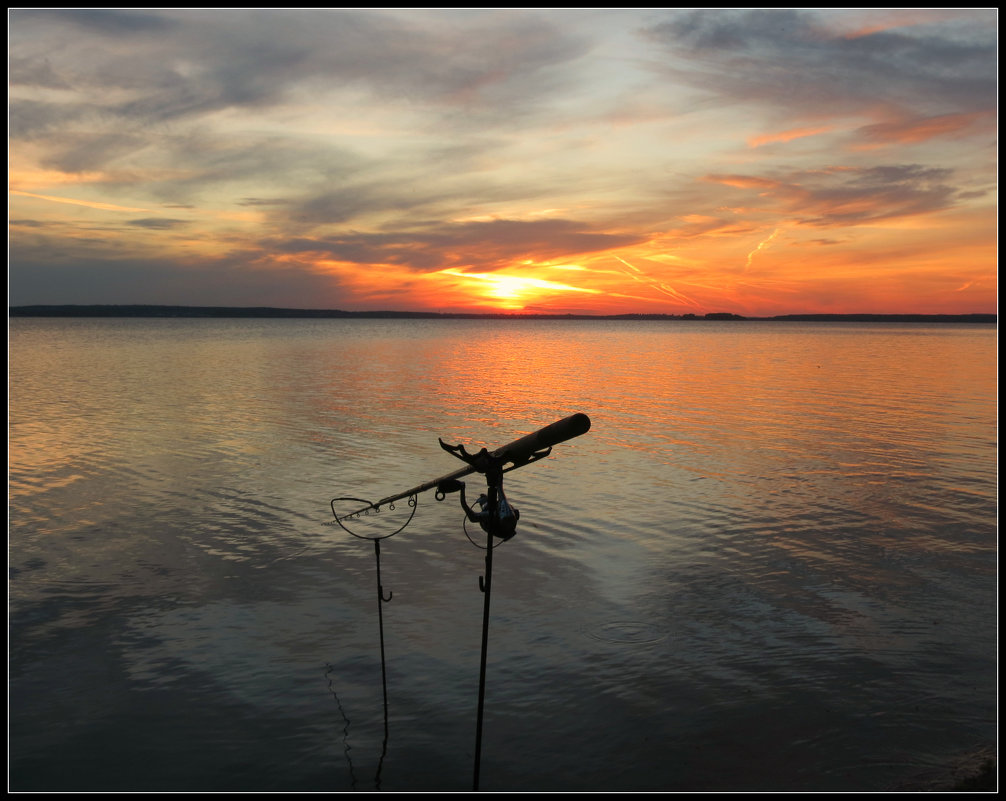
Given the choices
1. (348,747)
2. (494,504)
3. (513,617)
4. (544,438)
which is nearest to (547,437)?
(544,438)

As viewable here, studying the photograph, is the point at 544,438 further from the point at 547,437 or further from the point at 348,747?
the point at 348,747

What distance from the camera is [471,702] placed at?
472 inches

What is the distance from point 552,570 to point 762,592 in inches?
181

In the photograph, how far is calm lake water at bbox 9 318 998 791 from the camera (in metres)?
10.8

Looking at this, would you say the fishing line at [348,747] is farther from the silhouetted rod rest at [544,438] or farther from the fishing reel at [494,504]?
the silhouetted rod rest at [544,438]

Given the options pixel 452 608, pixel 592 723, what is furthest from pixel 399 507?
pixel 592 723

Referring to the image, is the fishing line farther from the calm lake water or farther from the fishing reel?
the fishing reel

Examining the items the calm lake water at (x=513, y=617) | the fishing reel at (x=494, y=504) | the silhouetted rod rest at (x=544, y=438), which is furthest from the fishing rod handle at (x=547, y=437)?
the calm lake water at (x=513, y=617)

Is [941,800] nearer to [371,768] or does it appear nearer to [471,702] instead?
[471,702]

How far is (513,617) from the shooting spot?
1512cm

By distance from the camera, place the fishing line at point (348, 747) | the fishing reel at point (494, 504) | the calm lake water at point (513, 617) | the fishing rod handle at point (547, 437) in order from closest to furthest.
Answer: the fishing rod handle at point (547, 437) → the fishing reel at point (494, 504) → the fishing line at point (348, 747) → the calm lake water at point (513, 617)

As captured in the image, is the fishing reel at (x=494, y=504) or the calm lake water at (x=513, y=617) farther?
the calm lake water at (x=513, y=617)

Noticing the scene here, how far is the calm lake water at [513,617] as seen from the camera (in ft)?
35.3

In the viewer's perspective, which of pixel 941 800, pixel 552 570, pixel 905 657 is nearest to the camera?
pixel 941 800
